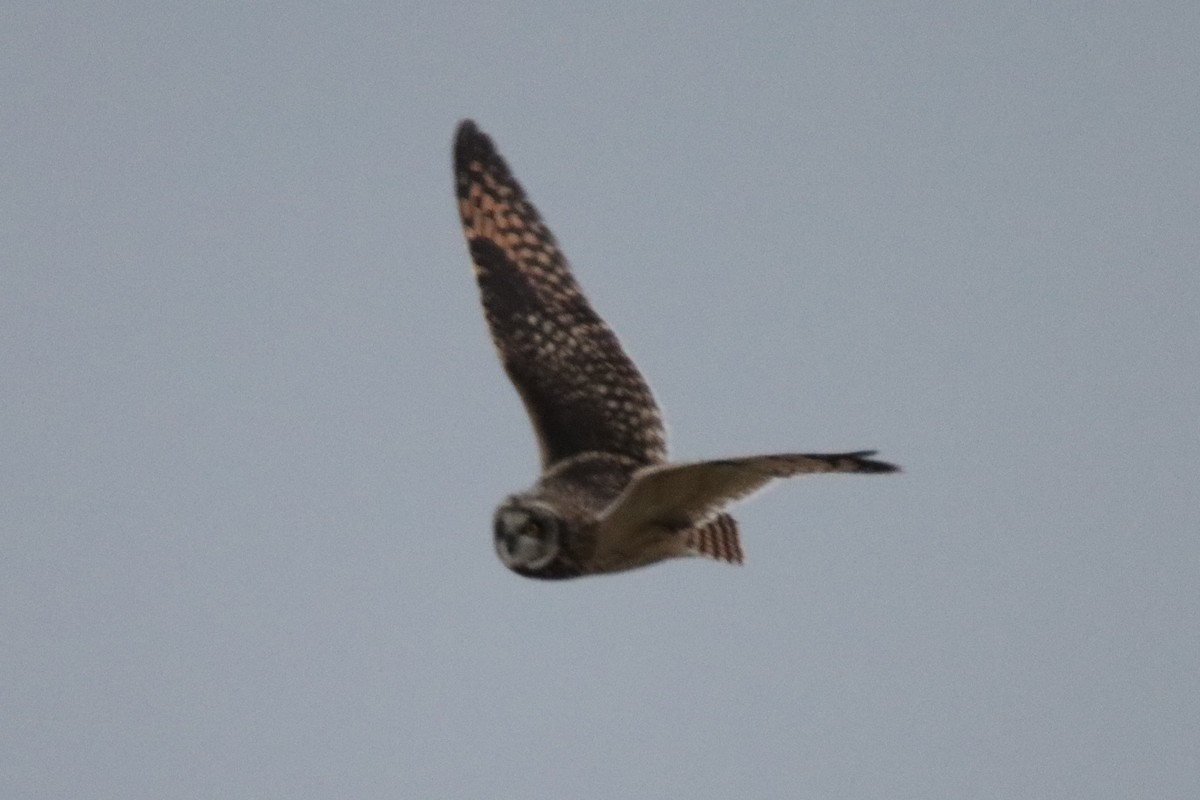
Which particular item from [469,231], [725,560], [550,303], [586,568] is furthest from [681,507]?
[469,231]

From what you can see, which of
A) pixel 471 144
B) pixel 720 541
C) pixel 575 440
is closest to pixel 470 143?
pixel 471 144

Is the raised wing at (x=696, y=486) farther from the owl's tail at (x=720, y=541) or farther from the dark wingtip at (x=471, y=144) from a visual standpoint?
the dark wingtip at (x=471, y=144)

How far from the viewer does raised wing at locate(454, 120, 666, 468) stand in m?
11.8

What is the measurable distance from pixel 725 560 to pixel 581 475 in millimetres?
995

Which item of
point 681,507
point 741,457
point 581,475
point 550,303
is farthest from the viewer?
point 550,303

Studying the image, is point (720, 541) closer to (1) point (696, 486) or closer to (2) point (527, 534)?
(2) point (527, 534)

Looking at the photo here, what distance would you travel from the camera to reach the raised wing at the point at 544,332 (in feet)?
38.7

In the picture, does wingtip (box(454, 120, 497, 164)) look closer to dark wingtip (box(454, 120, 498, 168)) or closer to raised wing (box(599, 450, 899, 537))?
dark wingtip (box(454, 120, 498, 168))

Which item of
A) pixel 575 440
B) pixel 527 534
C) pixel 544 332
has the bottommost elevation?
pixel 527 534

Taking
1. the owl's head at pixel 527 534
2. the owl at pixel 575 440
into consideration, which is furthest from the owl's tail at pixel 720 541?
the owl's head at pixel 527 534

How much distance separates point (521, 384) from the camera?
1208 cm

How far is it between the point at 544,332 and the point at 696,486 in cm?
263

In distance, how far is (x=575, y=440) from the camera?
11719mm

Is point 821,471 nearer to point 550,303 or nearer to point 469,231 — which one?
point 550,303
